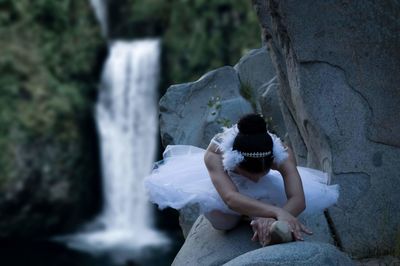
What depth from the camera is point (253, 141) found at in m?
4.02

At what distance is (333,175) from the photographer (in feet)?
16.1

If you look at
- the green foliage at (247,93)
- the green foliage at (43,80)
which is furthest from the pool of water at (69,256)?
the green foliage at (247,93)

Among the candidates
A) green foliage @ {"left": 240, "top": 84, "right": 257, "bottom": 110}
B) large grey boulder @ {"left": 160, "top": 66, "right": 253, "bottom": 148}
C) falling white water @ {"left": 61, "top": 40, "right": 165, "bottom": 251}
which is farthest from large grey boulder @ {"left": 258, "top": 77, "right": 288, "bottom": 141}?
falling white water @ {"left": 61, "top": 40, "right": 165, "bottom": 251}

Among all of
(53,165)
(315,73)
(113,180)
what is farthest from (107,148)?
(315,73)

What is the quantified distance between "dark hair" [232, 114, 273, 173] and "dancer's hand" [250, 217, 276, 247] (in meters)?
0.30

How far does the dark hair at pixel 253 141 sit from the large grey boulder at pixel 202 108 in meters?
2.63

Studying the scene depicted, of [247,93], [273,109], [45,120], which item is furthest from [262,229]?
[45,120]

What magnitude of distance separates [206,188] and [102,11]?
571 inches

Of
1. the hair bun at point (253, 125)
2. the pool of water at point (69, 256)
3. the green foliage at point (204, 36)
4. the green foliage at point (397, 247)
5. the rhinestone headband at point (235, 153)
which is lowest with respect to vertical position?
the pool of water at point (69, 256)

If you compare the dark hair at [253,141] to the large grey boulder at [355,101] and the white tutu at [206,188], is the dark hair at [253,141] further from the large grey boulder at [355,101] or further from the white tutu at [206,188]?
the large grey boulder at [355,101]

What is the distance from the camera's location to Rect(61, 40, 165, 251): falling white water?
53.7ft

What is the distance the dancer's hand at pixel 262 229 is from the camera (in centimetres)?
375

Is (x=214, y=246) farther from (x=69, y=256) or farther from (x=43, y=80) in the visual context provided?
(x=43, y=80)

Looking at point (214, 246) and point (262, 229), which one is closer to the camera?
point (262, 229)
